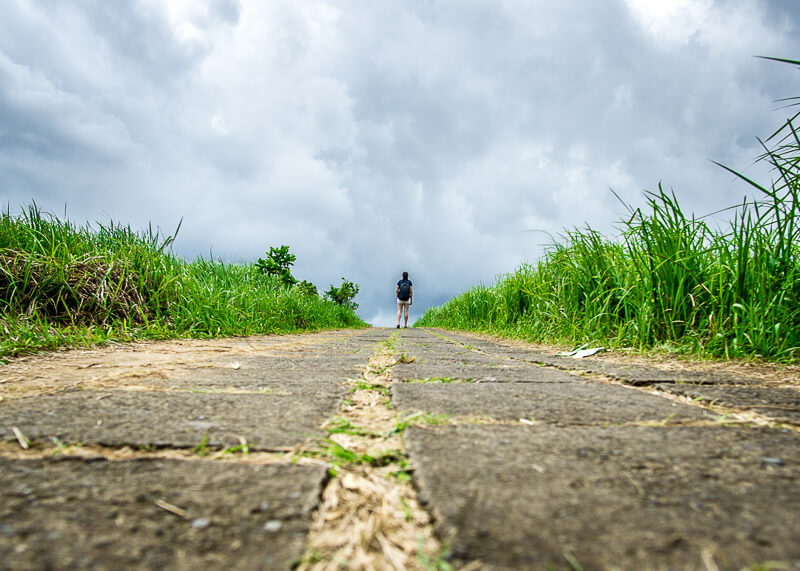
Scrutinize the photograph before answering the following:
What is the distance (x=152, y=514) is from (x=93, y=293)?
11.7ft

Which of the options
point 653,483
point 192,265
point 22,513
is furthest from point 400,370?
point 192,265

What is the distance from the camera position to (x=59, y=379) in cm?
157

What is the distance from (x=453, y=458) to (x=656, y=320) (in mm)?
2584

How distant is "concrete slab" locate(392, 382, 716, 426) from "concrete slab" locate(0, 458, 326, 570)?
536 millimetres

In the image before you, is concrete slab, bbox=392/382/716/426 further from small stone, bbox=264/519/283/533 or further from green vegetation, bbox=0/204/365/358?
green vegetation, bbox=0/204/365/358

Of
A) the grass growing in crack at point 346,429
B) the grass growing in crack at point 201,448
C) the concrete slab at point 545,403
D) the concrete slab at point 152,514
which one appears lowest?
the concrete slab at point 152,514

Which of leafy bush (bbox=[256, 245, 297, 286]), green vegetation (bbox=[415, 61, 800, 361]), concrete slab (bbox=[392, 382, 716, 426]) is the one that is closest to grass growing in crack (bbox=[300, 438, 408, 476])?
concrete slab (bbox=[392, 382, 716, 426])

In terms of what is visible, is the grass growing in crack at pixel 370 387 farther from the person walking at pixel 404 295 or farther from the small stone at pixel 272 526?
the person walking at pixel 404 295

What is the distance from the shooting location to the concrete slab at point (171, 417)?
856 mm

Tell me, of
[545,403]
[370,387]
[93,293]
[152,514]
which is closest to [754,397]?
[545,403]

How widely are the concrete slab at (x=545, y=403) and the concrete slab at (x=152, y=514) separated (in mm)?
536

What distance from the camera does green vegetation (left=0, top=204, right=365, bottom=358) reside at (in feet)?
9.57

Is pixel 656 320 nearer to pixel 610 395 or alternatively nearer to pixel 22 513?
pixel 610 395

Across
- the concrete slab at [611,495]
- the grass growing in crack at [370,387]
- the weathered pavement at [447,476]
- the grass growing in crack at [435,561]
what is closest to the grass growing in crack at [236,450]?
the weathered pavement at [447,476]
